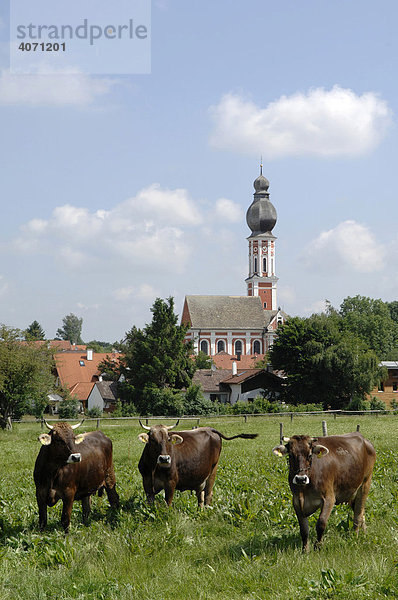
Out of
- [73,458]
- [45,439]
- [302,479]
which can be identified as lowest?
[302,479]

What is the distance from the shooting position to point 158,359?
199ft

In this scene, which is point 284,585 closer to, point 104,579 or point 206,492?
point 104,579

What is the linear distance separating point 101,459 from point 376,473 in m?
7.42

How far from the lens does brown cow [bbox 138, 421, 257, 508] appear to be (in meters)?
10.6

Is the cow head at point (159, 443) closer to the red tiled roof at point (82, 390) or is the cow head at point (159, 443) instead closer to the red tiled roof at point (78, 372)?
the red tiled roof at point (82, 390)

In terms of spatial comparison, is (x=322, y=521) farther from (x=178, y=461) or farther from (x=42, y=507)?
(x=42, y=507)

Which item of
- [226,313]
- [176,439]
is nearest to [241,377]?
[226,313]

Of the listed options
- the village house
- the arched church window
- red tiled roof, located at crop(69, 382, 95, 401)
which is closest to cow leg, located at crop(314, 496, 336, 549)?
the village house

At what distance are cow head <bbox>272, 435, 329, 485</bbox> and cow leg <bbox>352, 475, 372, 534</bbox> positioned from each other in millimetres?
1316

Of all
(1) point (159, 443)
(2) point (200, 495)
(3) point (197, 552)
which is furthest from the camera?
(2) point (200, 495)

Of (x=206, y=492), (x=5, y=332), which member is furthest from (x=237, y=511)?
(x=5, y=332)

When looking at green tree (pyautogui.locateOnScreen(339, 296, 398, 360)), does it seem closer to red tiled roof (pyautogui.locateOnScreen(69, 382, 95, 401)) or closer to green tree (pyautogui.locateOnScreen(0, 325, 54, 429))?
red tiled roof (pyautogui.locateOnScreen(69, 382, 95, 401))

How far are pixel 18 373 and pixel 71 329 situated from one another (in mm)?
153410

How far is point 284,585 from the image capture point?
24.1 ft
